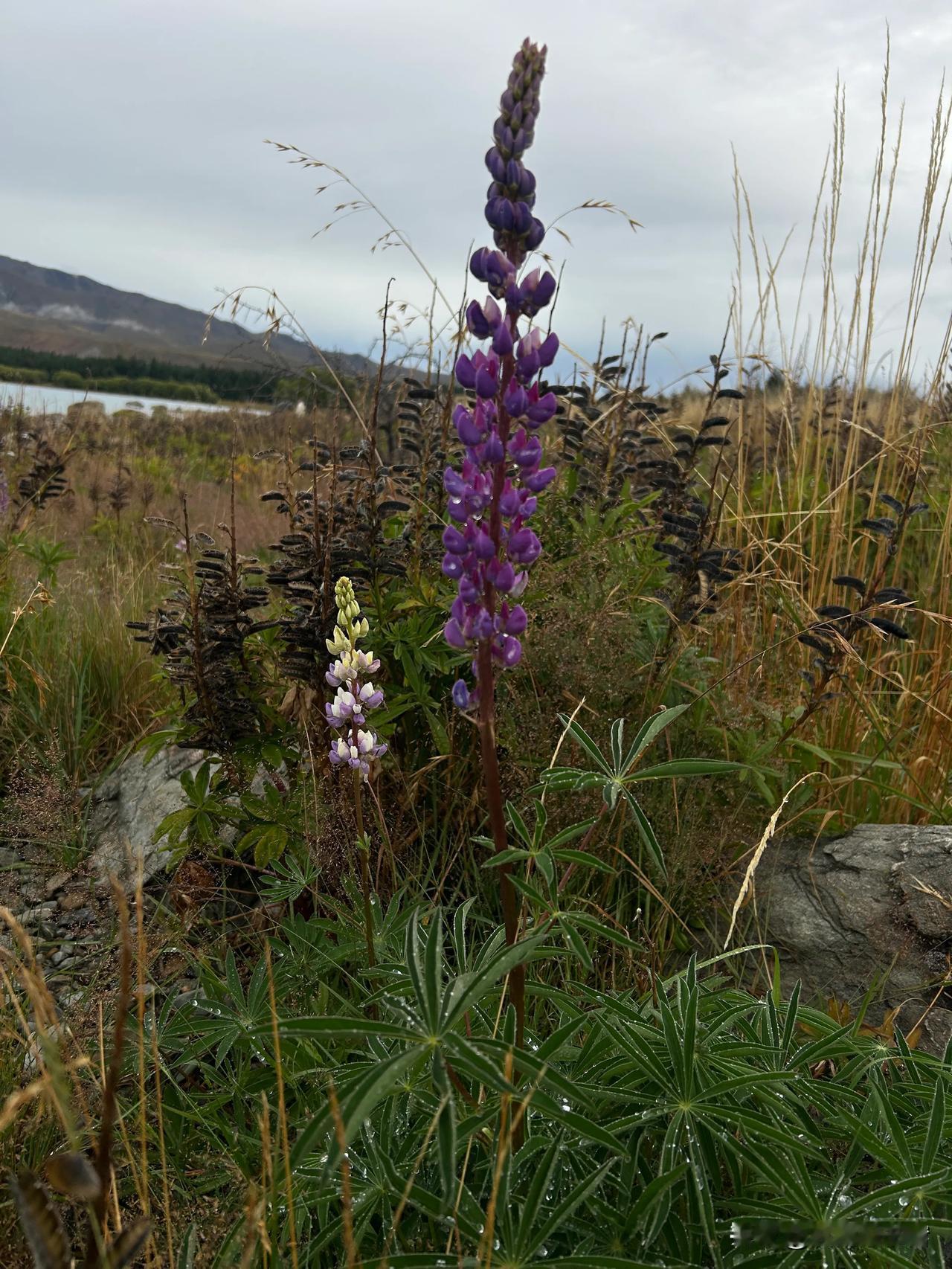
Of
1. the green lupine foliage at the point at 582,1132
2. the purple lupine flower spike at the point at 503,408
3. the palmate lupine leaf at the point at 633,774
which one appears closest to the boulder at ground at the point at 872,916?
the green lupine foliage at the point at 582,1132

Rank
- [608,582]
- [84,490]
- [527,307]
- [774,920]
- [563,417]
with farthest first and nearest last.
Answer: [84,490] < [563,417] < [608,582] < [774,920] < [527,307]

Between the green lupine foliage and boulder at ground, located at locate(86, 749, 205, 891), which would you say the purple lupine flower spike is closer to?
the green lupine foliage

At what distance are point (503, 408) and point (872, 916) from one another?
2.27 metres

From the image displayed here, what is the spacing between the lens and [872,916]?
2.89m

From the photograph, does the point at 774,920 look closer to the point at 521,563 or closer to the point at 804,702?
the point at 804,702

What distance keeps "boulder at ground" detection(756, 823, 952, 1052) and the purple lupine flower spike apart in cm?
→ 178

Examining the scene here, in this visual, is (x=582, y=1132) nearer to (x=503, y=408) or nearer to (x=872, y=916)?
(x=503, y=408)

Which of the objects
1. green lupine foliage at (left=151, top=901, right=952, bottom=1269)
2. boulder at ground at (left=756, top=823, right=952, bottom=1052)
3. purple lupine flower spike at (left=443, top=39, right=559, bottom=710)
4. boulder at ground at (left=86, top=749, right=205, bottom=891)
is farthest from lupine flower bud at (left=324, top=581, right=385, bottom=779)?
boulder at ground at (left=756, top=823, right=952, bottom=1052)

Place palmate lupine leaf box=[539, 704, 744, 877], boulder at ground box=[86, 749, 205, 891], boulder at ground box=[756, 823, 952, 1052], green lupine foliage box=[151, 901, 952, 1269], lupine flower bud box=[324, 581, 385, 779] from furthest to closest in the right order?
1. boulder at ground box=[86, 749, 205, 891]
2. boulder at ground box=[756, 823, 952, 1052]
3. lupine flower bud box=[324, 581, 385, 779]
4. palmate lupine leaf box=[539, 704, 744, 877]
5. green lupine foliage box=[151, 901, 952, 1269]

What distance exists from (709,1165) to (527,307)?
1.50 metres

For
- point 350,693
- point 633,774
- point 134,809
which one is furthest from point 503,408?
point 134,809

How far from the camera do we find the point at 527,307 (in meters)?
1.44

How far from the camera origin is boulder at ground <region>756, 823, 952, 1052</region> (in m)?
2.71

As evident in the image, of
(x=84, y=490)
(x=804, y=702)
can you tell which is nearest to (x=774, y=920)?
(x=804, y=702)
